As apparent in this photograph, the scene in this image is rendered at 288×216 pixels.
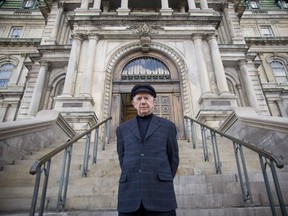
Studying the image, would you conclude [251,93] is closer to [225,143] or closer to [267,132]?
[225,143]

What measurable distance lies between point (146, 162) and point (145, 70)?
10260 millimetres

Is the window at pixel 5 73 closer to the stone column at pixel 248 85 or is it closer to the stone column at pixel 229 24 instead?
the stone column at pixel 229 24

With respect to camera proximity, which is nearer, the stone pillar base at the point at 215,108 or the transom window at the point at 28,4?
the stone pillar base at the point at 215,108

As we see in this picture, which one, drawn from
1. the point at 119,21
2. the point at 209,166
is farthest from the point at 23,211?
the point at 119,21

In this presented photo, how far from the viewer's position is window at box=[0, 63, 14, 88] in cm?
2141

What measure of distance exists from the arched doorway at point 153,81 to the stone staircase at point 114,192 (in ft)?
18.8

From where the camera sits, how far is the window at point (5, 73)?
70.2 ft

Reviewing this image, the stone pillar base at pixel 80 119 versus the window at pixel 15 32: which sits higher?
the window at pixel 15 32

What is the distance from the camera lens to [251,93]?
13.1 m

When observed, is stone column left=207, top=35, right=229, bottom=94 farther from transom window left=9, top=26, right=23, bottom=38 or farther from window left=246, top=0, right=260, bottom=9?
transom window left=9, top=26, right=23, bottom=38

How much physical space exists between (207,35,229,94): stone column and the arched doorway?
6.81ft

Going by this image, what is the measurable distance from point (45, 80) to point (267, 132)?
13.1 m

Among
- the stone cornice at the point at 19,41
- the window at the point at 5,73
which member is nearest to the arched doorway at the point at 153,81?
the stone cornice at the point at 19,41

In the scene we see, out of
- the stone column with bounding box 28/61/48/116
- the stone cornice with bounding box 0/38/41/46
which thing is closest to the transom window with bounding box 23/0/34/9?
the stone cornice with bounding box 0/38/41/46
